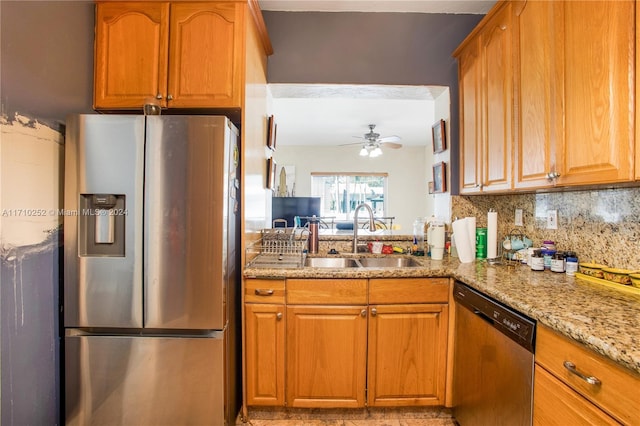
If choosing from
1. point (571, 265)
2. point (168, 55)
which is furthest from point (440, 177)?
point (168, 55)

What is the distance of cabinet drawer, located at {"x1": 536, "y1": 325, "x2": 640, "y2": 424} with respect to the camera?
0.73 meters

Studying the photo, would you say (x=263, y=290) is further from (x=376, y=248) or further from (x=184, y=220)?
(x=376, y=248)

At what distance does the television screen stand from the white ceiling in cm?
124

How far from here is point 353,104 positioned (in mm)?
3814

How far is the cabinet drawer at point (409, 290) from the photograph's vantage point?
1.63 metres

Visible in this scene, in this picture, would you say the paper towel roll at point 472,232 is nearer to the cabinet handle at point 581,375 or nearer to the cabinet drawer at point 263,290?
the cabinet handle at point 581,375

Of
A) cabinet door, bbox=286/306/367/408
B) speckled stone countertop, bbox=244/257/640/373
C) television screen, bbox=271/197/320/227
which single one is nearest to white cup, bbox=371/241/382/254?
speckled stone countertop, bbox=244/257/640/373

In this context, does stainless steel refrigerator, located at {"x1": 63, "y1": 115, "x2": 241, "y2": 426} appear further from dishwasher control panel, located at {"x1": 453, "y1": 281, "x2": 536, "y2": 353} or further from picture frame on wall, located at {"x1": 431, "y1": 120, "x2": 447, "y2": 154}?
picture frame on wall, located at {"x1": 431, "y1": 120, "x2": 447, "y2": 154}

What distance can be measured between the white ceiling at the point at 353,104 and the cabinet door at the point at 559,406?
1889 mm

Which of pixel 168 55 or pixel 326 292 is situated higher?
pixel 168 55

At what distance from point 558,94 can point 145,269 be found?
200 cm

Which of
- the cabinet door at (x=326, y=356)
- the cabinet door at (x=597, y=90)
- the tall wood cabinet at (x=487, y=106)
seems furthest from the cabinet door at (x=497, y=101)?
the cabinet door at (x=326, y=356)

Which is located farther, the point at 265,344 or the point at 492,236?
the point at 492,236

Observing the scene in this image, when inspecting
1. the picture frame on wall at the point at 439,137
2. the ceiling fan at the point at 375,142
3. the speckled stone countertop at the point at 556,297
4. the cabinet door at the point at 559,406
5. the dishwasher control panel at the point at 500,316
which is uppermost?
the ceiling fan at the point at 375,142
